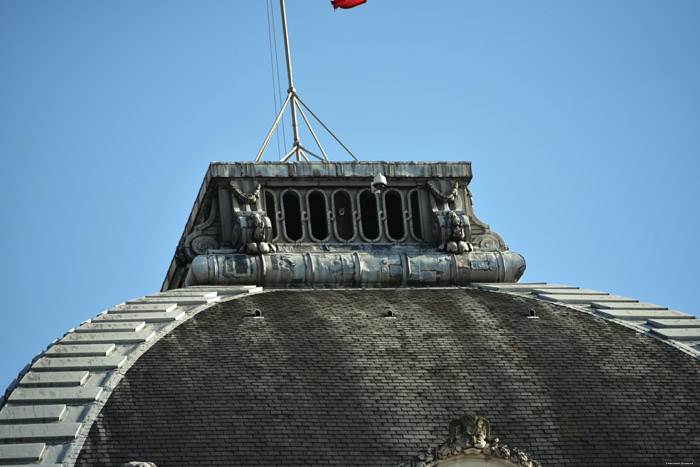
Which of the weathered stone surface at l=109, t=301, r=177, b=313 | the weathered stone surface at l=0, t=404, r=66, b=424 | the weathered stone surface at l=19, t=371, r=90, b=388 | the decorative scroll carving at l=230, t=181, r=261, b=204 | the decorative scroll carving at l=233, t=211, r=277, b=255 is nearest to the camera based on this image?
the weathered stone surface at l=0, t=404, r=66, b=424

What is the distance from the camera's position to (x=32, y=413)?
54688 millimetres

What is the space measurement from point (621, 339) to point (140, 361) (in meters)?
14.9

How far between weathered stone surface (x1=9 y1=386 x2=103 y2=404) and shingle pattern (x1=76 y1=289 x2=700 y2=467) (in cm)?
68

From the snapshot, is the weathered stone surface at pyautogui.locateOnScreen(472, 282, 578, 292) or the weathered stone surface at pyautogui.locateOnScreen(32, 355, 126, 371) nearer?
the weathered stone surface at pyautogui.locateOnScreen(32, 355, 126, 371)

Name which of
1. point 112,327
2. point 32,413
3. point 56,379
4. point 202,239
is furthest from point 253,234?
point 32,413

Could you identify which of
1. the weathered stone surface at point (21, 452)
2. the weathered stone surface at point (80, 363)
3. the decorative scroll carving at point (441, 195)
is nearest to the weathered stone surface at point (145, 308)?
the weathered stone surface at point (80, 363)

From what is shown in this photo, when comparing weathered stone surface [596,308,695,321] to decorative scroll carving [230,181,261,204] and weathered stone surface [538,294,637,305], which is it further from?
decorative scroll carving [230,181,261,204]

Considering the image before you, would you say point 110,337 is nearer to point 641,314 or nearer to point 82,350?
point 82,350

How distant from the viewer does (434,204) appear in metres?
70.1

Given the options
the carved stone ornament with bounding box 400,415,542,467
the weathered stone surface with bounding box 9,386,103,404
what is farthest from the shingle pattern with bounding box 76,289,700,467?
the carved stone ornament with bounding box 400,415,542,467

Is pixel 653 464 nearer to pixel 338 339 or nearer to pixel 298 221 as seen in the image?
pixel 338 339

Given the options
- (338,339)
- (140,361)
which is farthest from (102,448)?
(338,339)

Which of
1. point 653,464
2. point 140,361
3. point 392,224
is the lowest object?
point 653,464

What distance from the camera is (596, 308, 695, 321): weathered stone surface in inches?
2480
